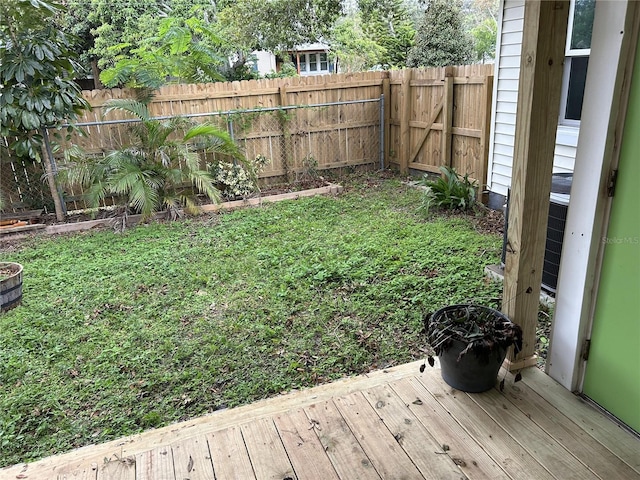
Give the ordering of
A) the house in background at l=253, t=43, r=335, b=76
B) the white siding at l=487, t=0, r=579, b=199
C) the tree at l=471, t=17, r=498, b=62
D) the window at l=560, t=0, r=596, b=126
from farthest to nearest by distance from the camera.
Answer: the tree at l=471, t=17, r=498, b=62 → the house in background at l=253, t=43, r=335, b=76 → the white siding at l=487, t=0, r=579, b=199 → the window at l=560, t=0, r=596, b=126

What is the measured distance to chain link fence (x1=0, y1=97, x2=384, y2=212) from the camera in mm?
6066

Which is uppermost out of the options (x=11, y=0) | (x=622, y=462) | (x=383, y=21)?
(x=383, y=21)

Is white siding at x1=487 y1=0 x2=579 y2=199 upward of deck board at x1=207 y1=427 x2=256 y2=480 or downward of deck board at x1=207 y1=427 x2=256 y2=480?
upward

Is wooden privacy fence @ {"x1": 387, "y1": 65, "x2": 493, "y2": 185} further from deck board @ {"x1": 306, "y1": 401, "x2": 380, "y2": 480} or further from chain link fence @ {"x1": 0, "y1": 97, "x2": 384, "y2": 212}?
deck board @ {"x1": 306, "y1": 401, "x2": 380, "y2": 480}

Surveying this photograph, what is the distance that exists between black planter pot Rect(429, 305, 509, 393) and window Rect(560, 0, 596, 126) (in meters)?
3.11

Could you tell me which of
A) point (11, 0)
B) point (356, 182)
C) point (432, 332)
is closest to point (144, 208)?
point (11, 0)

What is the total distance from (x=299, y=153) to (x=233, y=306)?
14.5ft

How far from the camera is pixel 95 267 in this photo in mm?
4465

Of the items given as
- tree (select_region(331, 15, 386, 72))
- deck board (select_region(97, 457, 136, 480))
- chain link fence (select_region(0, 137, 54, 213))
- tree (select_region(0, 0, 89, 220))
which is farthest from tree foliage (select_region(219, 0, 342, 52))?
deck board (select_region(97, 457, 136, 480))

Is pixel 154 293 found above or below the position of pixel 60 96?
below

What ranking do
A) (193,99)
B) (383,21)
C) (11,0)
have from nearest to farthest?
(11,0) < (193,99) < (383,21)

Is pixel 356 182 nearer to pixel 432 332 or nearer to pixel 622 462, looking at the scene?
pixel 432 332

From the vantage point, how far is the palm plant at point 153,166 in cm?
560

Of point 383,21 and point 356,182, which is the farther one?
point 383,21
